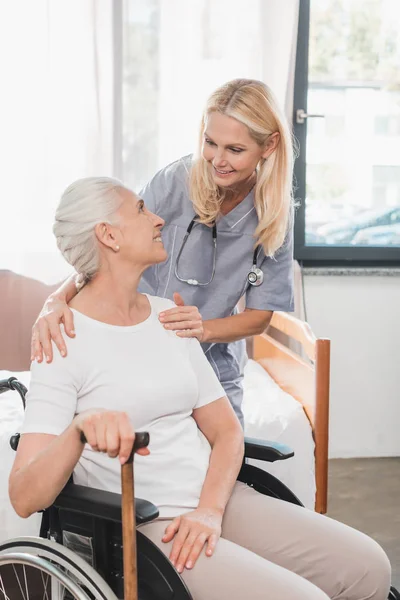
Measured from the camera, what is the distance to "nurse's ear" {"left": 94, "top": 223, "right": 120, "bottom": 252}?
1.49 metres

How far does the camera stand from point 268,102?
177 cm

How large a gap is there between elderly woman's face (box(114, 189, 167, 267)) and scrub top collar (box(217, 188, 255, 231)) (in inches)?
15.2

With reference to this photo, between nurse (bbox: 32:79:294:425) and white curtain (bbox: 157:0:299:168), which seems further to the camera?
white curtain (bbox: 157:0:299:168)

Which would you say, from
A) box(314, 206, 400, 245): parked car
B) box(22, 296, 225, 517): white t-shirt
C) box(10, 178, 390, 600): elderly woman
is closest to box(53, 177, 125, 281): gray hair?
box(10, 178, 390, 600): elderly woman

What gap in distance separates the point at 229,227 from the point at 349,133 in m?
1.69

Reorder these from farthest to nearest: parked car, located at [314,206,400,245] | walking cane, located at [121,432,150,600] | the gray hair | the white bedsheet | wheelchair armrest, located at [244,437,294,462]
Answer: parked car, located at [314,206,400,245], the white bedsheet, wheelchair armrest, located at [244,437,294,462], the gray hair, walking cane, located at [121,432,150,600]

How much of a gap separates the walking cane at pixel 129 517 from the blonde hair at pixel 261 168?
Answer: 90cm

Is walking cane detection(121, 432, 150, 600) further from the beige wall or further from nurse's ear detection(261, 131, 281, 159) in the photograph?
the beige wall

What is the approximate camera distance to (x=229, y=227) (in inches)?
75.3

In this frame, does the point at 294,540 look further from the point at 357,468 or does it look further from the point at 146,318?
the point at 357,468

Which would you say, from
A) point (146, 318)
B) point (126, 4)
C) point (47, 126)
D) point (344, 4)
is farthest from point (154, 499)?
point (344, 4)

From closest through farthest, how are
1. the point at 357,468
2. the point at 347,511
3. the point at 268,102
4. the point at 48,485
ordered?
the point at 48,485 → the point at 268,102 → the point at 347,511 → the point at 357,468

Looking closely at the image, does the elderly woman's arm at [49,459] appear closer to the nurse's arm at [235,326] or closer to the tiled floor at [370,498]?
the nurse's arm at [235,326]

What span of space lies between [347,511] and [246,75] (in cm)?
165
